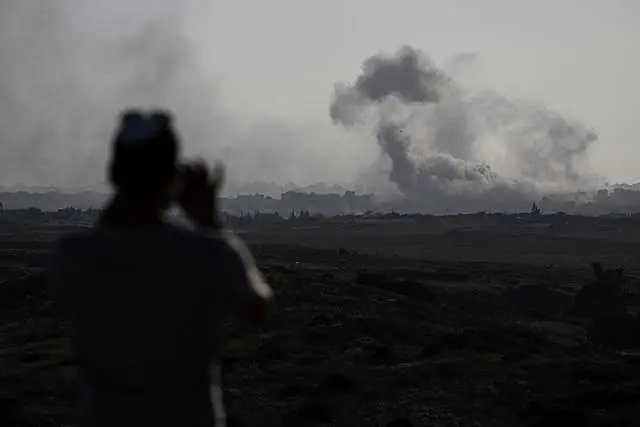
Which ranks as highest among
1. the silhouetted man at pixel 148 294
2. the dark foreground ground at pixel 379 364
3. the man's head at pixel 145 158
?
the man's head at pixel 145 158

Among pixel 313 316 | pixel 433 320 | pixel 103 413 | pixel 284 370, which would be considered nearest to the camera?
pixel 103 413

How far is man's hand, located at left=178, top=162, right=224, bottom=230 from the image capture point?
402 centimetres

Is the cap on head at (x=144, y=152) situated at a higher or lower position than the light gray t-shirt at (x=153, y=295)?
higher

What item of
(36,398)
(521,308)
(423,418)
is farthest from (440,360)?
(521,308)

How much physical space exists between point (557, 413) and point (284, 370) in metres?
9.85

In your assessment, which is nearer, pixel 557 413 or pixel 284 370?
pixel 557 413

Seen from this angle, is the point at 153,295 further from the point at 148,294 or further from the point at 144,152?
the point at 144,152

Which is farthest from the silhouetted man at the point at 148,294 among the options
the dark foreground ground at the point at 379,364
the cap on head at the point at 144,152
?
the dark foreground ground at the point at 379,364

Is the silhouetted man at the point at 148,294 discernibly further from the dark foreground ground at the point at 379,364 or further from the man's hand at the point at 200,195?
the dark foreground ground at the point at 379,364

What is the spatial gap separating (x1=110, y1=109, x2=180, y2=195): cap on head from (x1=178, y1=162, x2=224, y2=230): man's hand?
14 cm

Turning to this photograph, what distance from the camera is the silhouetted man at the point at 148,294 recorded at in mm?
3787

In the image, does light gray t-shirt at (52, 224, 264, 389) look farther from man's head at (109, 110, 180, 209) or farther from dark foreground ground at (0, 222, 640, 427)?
dark foreground ground at (0, 222, 640, 427)

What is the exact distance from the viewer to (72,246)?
3891 mm

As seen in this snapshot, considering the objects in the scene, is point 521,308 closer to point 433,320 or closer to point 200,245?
point 433,320
